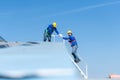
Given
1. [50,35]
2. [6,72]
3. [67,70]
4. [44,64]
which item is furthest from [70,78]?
[50,35]

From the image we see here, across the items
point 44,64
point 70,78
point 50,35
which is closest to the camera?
point 70,78

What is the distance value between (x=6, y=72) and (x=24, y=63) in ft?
0.36

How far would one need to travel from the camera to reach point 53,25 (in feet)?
63.0

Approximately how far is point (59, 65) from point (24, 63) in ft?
0.57

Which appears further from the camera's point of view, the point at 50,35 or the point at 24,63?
the point at 50,35

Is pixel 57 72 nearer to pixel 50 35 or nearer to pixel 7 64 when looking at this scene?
pixel 7 64

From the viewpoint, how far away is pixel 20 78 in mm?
1340

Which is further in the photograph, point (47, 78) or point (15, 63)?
point (15, 63)

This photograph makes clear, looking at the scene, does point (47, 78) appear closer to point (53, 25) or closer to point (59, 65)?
point (59, 65)

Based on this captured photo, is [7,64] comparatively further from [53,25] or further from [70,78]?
[53,25]

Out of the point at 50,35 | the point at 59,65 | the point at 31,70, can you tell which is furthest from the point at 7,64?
the point at 50,35

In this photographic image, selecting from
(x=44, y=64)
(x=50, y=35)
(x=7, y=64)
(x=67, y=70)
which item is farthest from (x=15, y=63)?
(x=50, y=35)

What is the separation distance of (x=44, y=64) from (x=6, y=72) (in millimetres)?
187

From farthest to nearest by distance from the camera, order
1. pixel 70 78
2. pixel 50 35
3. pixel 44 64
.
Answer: pixel 50 35, pixel 44 64, pixel 70 78
